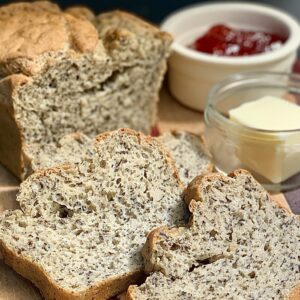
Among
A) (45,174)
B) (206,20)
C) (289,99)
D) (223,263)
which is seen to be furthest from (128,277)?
(206,20)

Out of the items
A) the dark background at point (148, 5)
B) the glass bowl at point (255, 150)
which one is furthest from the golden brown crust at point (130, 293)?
the dark background at point (148, 5)

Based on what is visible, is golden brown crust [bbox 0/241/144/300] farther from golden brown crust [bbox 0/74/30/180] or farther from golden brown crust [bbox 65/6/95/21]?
golden brown crust [bbox 65/6/95/21]

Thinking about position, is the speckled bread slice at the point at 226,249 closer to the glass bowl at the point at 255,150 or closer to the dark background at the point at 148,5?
the glass bowl at the point at 255,150

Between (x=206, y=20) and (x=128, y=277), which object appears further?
(x=206, y=20)

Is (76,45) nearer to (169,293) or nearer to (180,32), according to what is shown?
(180,32)

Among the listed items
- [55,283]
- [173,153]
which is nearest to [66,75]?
[173,153]
